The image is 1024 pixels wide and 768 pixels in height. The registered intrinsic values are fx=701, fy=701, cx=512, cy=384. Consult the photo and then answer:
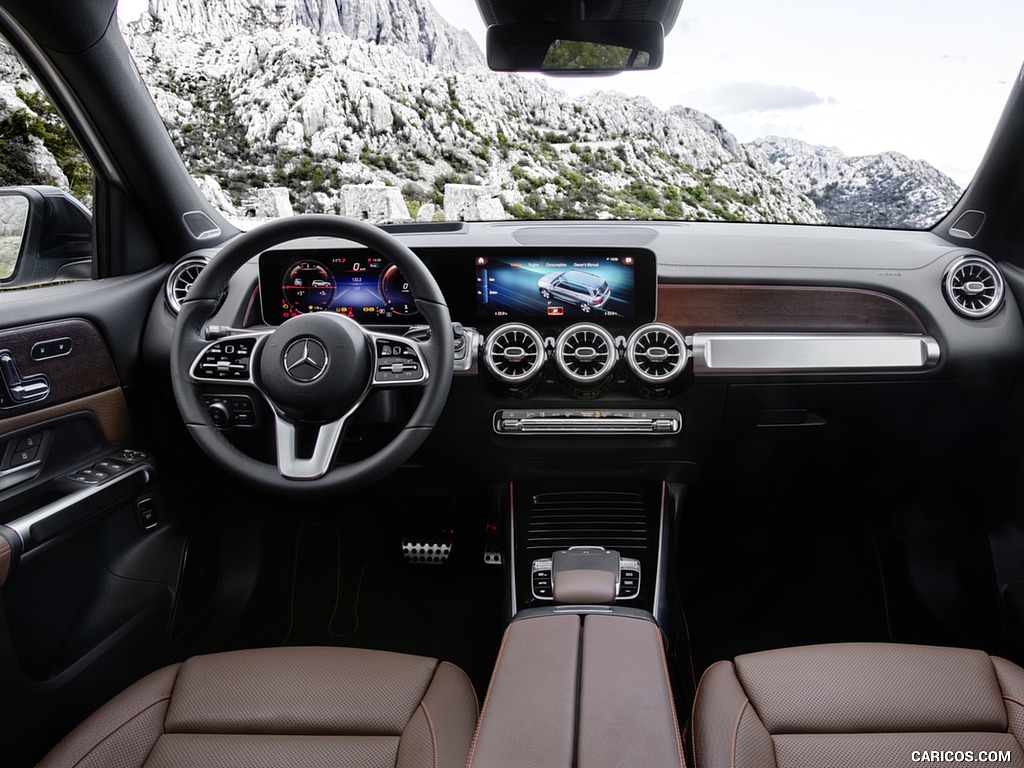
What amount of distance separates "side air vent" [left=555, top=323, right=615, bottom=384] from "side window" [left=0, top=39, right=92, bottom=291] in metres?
1.69

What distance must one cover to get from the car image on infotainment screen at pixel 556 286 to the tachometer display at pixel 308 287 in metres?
0.49

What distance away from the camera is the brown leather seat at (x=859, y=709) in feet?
4.50

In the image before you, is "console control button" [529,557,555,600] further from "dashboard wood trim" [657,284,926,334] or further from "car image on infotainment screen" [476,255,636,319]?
"dashboard wood trim" [657,284,926,334]

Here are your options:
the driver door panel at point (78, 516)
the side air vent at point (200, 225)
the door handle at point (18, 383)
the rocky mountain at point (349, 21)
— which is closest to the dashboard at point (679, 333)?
the driver door panel at point (78, 516)

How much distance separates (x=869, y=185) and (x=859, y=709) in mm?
1908

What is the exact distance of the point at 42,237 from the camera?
2381 mm

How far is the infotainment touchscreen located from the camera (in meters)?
2.25

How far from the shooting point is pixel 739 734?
4.66 ft

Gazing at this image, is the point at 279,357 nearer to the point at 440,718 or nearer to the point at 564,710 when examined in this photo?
the point at 440,718

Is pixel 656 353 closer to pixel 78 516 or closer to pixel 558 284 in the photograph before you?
pixel 558 284

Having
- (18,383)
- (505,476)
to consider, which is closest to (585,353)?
(505,476)

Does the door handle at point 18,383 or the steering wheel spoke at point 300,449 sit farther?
the door handle at point 18,383

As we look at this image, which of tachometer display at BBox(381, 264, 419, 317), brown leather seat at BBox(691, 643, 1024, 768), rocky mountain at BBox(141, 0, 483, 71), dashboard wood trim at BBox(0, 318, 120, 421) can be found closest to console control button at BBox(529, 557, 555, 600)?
brown leather seat at BBox(691, 643, 1024, 768)

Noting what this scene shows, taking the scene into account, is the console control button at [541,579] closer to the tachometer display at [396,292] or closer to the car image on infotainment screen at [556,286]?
the car image on infotainment screen at [556,286]
